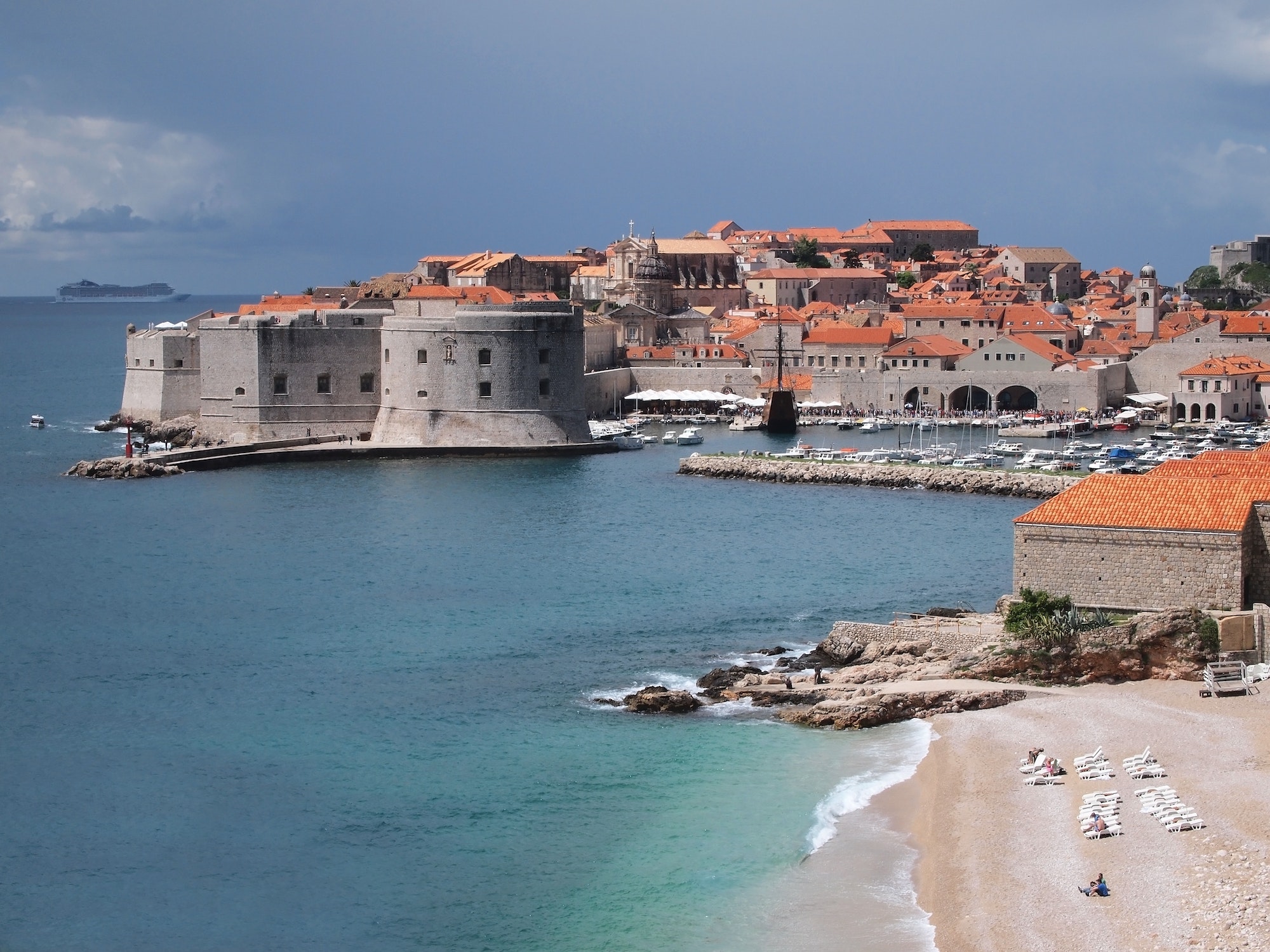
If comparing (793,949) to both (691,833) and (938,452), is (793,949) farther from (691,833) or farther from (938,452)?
(938,452)

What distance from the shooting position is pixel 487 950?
1502cm

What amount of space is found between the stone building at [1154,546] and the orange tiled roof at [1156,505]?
16mm

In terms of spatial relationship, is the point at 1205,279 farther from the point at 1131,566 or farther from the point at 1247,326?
the point at 1131,566

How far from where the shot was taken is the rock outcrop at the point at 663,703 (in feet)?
70.0

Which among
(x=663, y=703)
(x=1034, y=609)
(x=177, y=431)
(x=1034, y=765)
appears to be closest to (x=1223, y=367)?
(x=177, y=431)

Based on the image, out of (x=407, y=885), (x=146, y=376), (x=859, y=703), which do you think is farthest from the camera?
(x=146, y=376)

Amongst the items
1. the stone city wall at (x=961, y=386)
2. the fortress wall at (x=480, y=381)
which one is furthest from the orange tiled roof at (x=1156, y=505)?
the stone city wall at (x=961, y=386)

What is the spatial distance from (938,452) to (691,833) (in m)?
35.8

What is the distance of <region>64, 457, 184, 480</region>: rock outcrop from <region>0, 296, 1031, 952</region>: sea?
5.69m

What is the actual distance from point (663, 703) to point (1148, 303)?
68.0 metres

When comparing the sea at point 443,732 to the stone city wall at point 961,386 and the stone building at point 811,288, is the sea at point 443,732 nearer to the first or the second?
the stone city wall at point 961,386

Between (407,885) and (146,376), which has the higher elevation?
(146,376)

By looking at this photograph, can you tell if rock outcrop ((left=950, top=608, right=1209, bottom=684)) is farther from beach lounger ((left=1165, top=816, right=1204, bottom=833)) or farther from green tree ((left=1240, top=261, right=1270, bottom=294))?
green tree ((left=1240, top=261, right=1270, bottom=294))

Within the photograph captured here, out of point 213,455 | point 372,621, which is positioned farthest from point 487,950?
point 213,455
